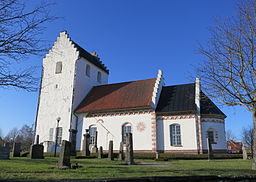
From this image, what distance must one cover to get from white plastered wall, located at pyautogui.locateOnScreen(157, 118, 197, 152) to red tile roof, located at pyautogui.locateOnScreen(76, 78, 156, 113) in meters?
2.75

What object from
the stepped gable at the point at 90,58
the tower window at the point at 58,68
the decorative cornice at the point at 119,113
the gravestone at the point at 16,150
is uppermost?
the stepped gable at the point at 90,58

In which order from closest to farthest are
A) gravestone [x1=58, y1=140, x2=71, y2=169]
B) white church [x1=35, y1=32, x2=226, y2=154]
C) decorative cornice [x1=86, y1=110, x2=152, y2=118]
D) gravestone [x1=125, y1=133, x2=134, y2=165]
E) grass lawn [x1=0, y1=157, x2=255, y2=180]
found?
1. grass lawn [x1=0, y1=157, x2=255, y2=180]
2. gravestone [x1=58, y1=140, x2=71, y2=169]
3. gravestone [x1=125, y1=133, x2=134, y2=165]
4. white church [x1=35, y1=32, x2=226, y2=154]
5. decorative cornice [x1=86, y1=110, x2=152, y2=118]

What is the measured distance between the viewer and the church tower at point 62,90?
28.4 meters

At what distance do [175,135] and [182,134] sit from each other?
0.76 metres

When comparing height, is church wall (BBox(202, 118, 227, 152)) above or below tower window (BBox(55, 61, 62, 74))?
below

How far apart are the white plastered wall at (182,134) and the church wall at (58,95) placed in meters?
11.7

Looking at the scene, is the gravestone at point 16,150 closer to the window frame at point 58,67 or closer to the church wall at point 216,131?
the window frame at point 58,67

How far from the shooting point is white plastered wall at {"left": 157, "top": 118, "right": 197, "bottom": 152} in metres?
22.9

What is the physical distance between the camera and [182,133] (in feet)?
76.6

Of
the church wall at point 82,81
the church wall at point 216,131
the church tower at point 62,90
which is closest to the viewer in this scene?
the church wall at point 216,131

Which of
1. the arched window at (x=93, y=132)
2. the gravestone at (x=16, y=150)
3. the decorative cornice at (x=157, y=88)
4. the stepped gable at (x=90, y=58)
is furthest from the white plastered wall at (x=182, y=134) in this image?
the stepped gable at (x=90, y=58)

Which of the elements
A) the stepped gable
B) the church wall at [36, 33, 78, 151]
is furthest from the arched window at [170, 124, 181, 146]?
the stepped gable

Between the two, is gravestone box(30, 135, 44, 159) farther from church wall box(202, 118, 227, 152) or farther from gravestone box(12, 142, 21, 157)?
church wall box(202, 118, 227, 152)

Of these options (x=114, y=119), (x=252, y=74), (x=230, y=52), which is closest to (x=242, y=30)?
(x=230, y=52)
